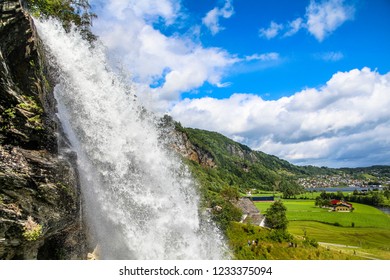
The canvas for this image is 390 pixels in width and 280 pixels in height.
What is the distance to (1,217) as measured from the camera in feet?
29.5

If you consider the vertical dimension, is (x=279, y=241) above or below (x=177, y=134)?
below

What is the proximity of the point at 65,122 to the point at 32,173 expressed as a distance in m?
4.35

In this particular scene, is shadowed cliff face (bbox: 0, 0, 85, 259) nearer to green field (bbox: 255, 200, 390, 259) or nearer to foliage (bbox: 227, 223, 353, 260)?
foliage (bbox: 227, 223, 353, 260)

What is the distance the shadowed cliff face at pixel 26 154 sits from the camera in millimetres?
9258

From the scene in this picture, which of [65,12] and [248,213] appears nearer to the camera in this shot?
[65,12]

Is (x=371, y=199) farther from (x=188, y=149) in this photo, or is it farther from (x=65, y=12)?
(x=65, y=12)

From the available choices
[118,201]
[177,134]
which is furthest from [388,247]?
[177,134]

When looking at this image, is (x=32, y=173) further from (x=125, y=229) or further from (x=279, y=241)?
(x=279, y=241)

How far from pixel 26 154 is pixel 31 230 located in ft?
8.28

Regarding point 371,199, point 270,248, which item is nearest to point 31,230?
point 270,248

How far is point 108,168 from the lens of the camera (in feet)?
46.2

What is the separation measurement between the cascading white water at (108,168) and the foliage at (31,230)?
3.86 m

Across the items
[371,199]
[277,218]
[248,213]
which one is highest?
[248,213]

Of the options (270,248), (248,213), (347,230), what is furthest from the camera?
(347,230)
